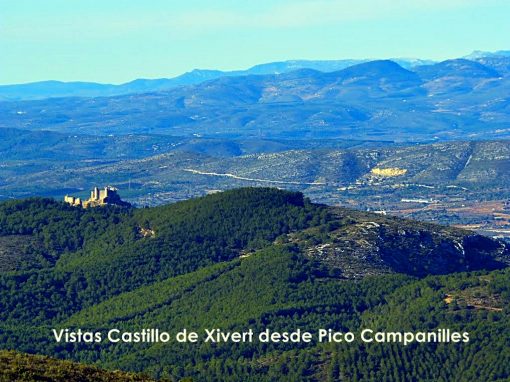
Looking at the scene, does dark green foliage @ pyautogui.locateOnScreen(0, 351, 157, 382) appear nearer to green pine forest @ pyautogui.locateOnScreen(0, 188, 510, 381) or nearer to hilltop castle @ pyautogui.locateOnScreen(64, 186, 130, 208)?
green pine forest @ pyautogui.locateOnScreen(0, 188, 510, 381)

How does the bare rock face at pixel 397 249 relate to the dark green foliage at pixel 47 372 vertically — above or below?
below

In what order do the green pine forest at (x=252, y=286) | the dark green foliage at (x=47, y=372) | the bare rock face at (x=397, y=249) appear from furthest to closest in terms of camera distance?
the bare rock face at (x=397, y=249), the green pine forest at (x=252, y=286), the dark green foliage at (x=47, y=372)

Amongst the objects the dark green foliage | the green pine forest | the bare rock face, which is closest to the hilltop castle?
the green pine forest

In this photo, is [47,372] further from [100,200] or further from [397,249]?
[100,200]

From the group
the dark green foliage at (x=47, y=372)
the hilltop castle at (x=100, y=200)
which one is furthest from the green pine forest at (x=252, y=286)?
the dark green foliage at (x=47, y=372)

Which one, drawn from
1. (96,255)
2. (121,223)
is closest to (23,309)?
(96,255)

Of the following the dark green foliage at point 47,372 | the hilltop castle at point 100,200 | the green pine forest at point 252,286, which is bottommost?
the green pine forest at point 252,286

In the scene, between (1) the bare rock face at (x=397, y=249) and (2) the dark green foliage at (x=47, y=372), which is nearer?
(2) the dark green foliage at (x=47, y=372)

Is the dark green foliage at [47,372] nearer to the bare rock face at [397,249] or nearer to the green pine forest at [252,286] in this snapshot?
the green pine forest at [252,286]

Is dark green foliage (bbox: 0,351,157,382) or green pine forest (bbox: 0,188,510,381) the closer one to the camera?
dark green foliage (bbox: 0,351,157,382)
